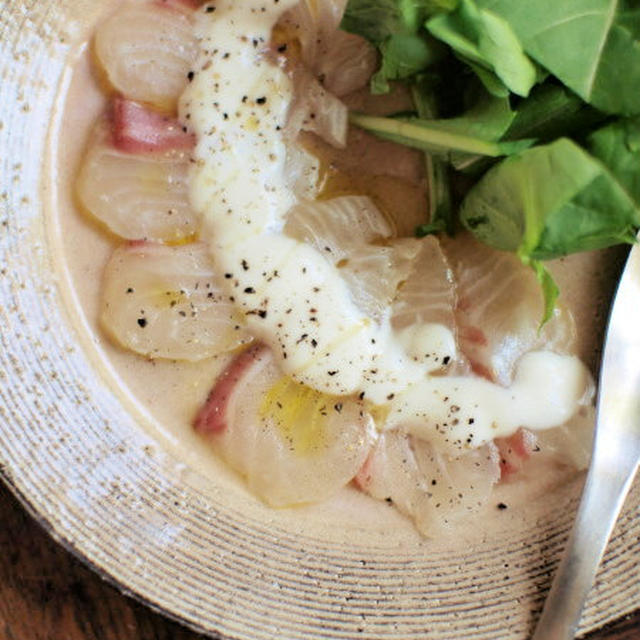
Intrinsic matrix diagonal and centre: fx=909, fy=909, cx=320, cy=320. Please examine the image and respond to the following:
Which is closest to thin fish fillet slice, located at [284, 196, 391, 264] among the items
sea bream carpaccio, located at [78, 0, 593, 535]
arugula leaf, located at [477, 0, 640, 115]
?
sea bream carpaccio, located at [78, 0, 593, 535]

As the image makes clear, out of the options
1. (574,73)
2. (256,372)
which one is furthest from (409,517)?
(574,73)

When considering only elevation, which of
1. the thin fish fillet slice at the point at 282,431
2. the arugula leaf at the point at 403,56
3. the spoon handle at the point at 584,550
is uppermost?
the arugula leaf at the point at 403,56

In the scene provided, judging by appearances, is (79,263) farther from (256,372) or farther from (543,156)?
(543,156)

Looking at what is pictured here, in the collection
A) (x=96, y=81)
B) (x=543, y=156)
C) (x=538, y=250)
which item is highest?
(x=96, y=81)

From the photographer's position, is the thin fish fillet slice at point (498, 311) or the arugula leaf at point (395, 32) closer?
the arugula leaf at point (395, 32)

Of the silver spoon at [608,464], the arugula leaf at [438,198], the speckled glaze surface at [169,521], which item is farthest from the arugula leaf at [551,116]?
A: the speckled glaze surface at [169,521]

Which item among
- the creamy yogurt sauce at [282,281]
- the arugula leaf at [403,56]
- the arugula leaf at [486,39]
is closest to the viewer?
the arugula leaf at [486,39]

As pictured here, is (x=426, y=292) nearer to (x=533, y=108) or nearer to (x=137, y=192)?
(x=533, y=108)

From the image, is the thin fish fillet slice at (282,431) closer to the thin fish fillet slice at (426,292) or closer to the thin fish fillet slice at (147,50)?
the thin fish fillet slice at (426,292)
